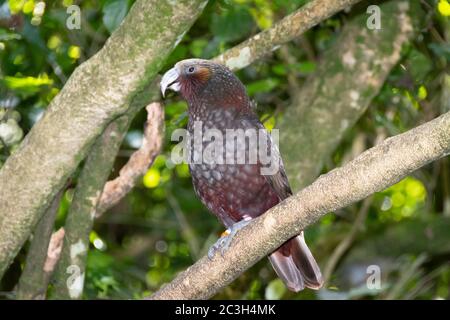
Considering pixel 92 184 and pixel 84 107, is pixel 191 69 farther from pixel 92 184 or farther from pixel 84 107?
pixel 92 184

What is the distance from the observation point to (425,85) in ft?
15.7

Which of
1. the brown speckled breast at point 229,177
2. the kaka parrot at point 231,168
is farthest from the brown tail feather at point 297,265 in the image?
the brown speckled breast at point 229,177

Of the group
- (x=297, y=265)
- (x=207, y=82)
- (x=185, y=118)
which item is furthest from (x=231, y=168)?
(x=185, y=118)

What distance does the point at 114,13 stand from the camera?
11.2 ft

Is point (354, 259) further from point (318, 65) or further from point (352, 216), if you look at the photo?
point (318, 65)

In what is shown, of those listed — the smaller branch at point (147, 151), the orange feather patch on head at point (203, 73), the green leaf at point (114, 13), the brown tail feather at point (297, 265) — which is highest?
the green leaf at point (114, 13)

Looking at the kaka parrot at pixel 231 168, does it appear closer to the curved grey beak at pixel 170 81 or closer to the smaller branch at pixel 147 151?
the curved grey beak at pixel 170 81

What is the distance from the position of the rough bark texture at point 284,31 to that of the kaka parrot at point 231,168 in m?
0.15

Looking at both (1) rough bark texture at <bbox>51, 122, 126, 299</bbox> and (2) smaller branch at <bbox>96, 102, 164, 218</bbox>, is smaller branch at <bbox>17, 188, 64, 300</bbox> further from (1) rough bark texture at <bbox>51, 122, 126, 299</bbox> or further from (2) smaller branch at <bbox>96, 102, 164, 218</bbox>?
(2) smaller branch at <bbox>96, 102, 164, 218</bbox>

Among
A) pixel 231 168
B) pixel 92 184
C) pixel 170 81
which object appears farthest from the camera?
pixel 92 184

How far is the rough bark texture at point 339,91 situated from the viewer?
420 cm

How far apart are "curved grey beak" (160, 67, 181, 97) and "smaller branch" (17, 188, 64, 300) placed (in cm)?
78

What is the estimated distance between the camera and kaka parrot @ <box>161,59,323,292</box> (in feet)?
11.0

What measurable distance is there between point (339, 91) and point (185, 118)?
88cm
